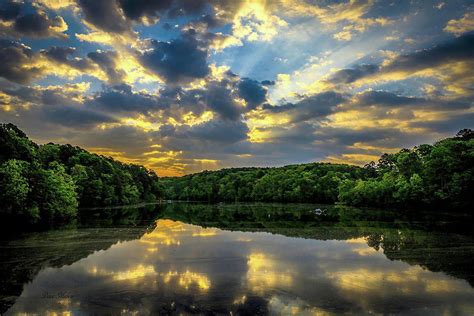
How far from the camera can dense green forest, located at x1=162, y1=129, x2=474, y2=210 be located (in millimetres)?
50947

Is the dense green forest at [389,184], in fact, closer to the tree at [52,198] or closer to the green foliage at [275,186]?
the green foliage at [275,186]

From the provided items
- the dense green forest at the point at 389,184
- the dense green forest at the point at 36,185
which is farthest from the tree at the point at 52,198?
the dense green forest at the point at 389,184

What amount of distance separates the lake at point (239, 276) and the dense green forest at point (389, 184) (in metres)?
27.6

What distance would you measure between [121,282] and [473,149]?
4753cm

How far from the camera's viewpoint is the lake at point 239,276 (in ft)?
38.1

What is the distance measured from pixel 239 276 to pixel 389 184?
206 feet

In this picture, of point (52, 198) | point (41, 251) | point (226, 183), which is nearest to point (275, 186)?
point (226, 183)

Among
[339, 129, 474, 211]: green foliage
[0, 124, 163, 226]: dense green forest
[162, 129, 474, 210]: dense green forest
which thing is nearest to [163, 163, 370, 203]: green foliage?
[162, 129, 474, 210]: dense green forest

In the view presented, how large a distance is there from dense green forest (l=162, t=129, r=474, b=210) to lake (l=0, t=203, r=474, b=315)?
27566 millimetres

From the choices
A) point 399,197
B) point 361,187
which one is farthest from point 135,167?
point 399,197

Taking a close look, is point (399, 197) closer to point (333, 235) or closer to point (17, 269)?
point (333, 235)

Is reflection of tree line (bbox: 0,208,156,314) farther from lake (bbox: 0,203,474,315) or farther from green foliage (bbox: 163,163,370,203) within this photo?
green foliage (bbox: 163,163,370,203)

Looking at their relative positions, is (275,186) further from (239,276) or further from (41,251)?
(239,276)

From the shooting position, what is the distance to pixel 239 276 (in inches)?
610
